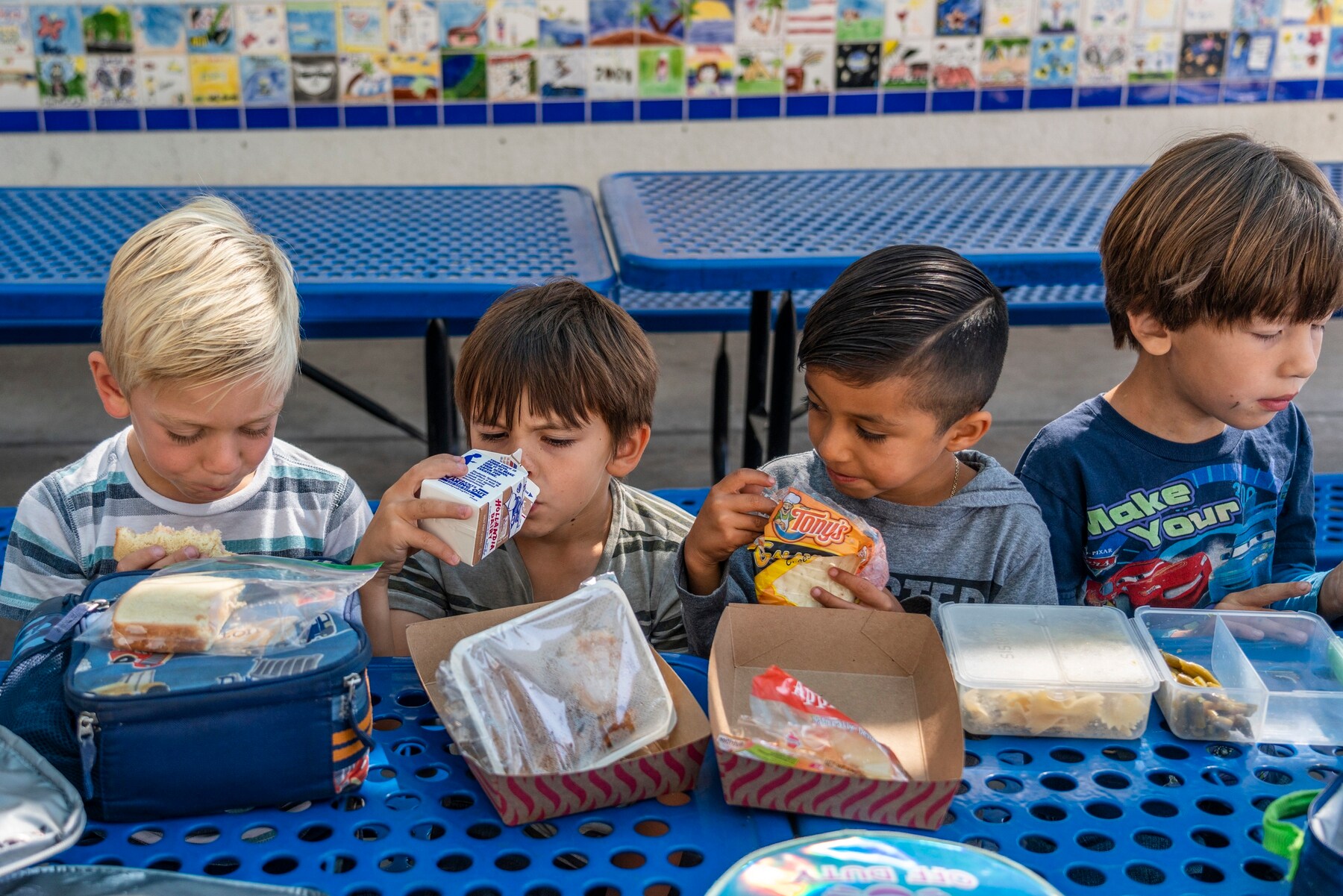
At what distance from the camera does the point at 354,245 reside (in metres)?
2.52

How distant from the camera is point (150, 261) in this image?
1620 millimetres

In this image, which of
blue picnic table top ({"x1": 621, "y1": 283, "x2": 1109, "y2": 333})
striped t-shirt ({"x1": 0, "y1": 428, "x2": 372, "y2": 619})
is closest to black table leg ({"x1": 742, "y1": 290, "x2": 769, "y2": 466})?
blue picnic table top ({"x1": 621, "y1": 283, "x2": 1109, "y2": 333})

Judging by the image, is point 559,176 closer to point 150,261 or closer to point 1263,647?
point 150,261

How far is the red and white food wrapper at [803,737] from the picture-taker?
3.60 ft

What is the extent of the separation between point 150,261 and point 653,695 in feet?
3.11

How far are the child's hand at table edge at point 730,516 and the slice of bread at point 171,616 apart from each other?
0.62m

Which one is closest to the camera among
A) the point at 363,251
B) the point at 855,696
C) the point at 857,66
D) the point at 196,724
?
the point at 196,724

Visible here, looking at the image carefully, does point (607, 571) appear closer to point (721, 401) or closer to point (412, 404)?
point (721, 401)

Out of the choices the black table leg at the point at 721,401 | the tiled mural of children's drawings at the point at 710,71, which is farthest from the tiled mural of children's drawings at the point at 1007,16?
the black table leg at the point at 721,401

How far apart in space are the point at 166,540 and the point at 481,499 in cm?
66

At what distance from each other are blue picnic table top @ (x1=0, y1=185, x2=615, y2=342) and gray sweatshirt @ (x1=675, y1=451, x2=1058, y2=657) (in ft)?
2.45

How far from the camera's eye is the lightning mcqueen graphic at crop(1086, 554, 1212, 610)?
1.89 m

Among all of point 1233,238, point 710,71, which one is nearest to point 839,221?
point 1233,238

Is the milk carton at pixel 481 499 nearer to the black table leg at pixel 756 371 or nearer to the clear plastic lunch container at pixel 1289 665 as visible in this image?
the clear plastic lunch container at pixel 1289 665
